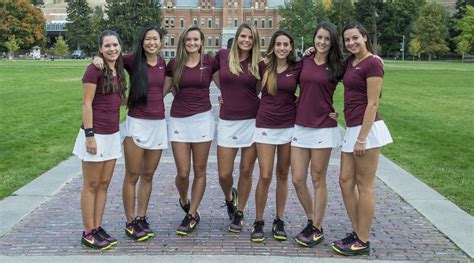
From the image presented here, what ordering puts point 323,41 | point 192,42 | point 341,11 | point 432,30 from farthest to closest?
1. point 341,11
2. point 432,30
3. point 192,42
4. point 323,41

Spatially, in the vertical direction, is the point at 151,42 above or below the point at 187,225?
above

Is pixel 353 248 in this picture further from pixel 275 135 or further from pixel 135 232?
pixel 135 232

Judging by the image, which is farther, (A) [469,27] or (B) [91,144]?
(A) [469,27]

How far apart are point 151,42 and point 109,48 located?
0.43 m

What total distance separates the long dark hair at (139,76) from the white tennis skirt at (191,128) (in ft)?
1.49

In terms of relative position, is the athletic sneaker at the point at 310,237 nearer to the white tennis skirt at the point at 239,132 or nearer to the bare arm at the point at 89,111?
the white tennis skirt at the point at 239,132

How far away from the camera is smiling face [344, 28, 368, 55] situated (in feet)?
15.9

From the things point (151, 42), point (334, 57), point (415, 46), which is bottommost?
point (334, 57)

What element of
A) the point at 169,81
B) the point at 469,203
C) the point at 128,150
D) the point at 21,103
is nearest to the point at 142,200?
the point at 128,150

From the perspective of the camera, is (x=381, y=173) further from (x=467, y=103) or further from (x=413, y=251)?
(x=467, y=103)

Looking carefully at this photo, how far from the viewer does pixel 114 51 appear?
16.8ft

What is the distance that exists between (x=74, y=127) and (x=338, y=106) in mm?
9769

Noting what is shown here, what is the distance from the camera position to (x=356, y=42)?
191 inches

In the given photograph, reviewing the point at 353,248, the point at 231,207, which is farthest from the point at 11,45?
the point at 353,248
